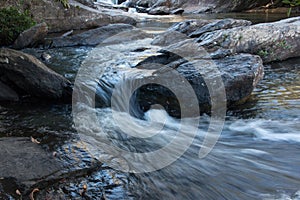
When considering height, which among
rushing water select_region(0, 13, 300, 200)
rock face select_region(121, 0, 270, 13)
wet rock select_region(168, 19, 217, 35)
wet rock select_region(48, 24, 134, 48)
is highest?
rock face select_region(121, 0, 270, 13)

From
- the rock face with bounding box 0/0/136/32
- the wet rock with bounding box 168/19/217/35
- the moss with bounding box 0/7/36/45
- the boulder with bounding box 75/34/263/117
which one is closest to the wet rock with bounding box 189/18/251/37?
the wet rock with bounding box 168/19/217/35

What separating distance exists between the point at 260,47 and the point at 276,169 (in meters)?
4.77

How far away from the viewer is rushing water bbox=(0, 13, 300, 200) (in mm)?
2742

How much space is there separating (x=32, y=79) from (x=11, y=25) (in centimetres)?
552

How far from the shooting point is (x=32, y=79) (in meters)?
4.99

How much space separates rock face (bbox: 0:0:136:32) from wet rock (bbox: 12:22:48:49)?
370 cm

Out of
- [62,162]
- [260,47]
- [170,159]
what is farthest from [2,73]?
[260,47]

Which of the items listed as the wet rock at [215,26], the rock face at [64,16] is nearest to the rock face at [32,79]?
the wet rock at [215,26]

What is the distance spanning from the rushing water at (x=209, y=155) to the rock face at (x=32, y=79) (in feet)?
0.88

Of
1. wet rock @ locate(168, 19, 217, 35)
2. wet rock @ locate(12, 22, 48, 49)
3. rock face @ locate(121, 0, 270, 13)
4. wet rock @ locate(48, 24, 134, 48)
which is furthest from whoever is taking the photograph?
rock face @ locate(121, 0, 270, 13)

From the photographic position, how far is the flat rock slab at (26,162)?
2.68 meters

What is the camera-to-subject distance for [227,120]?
14.5 ft

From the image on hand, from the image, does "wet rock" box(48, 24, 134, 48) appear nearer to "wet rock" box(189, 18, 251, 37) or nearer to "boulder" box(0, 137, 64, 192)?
"wet rock" box(189, 18, 251, 37)

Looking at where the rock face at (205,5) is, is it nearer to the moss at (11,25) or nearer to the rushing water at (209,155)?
the moss at (11,25)
